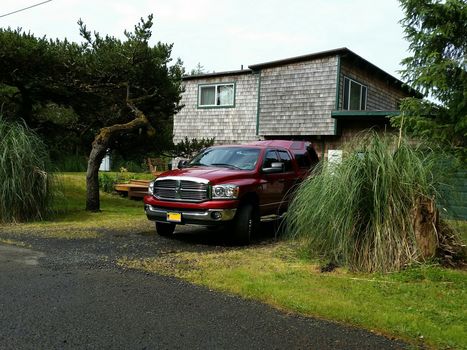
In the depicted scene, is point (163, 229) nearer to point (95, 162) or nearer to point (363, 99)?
point (95, 162)

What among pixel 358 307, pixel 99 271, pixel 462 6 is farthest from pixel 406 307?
pixel 462 6

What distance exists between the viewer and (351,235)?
22.2 feet

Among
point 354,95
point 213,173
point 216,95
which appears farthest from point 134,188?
point 354,95

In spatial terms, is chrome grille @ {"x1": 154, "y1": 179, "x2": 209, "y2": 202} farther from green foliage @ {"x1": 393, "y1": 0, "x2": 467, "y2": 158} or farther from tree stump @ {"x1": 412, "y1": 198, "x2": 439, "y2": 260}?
green foliage @ {"x1": 393, "y1": 0, "x2": 467, "y2": 158}

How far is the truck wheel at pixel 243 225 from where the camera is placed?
346 inches

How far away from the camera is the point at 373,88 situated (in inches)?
850

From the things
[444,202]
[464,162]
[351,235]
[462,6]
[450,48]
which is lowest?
[351,235]

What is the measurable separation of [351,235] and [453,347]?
2838 millimetres

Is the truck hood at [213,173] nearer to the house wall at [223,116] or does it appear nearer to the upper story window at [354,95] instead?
the upper story window at [354,95]

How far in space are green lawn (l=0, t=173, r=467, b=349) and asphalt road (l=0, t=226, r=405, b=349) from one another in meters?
0.25

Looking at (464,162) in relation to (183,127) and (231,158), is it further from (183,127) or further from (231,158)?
(183,127)

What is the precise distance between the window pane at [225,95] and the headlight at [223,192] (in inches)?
517

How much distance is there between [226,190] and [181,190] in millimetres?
852

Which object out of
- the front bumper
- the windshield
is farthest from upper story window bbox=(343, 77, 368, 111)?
the front bumper
